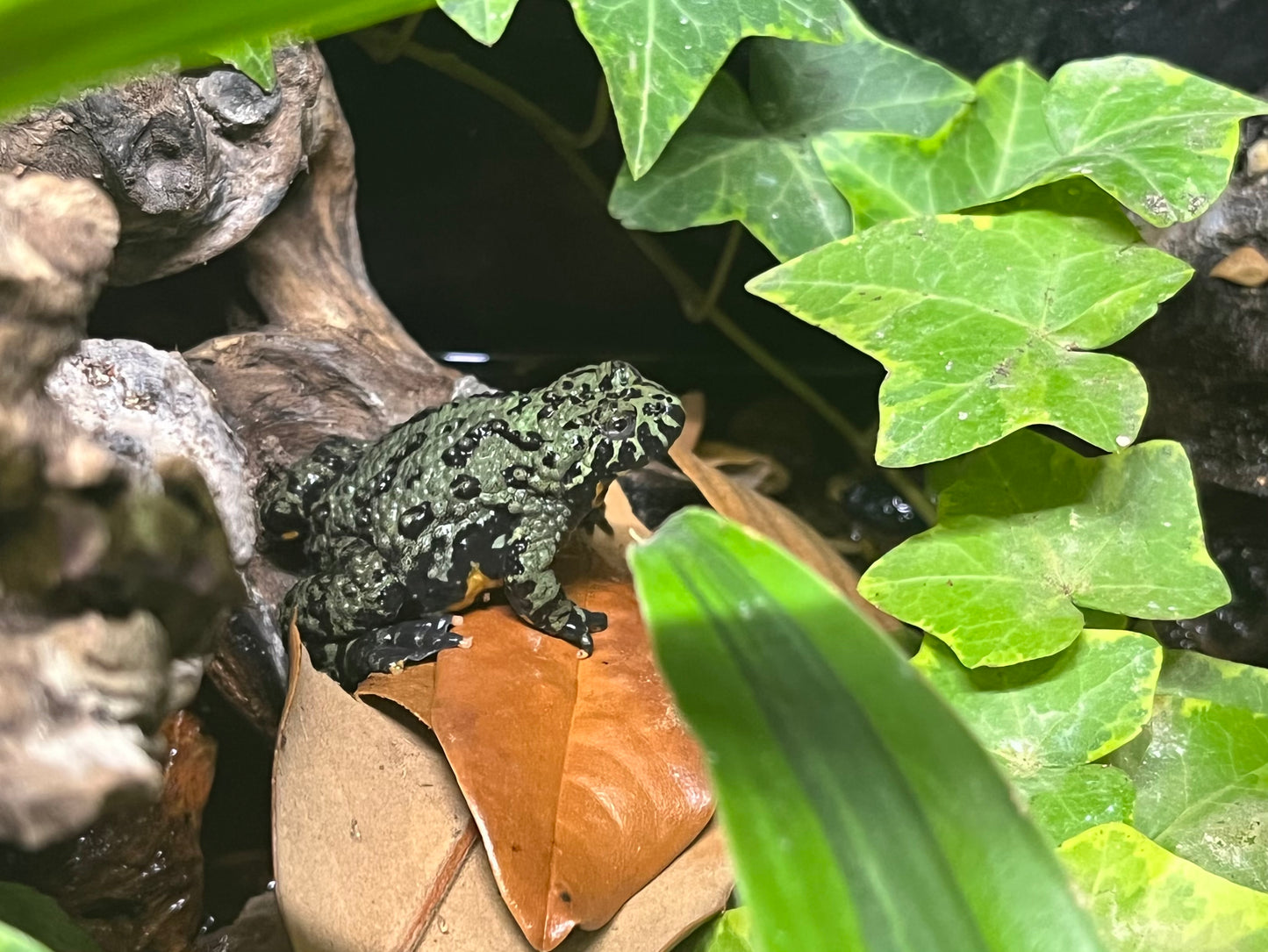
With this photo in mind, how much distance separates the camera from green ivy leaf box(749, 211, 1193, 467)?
845mm

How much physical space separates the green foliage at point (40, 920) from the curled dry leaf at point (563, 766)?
0.30 metres

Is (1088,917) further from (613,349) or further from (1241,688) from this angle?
(613,349)

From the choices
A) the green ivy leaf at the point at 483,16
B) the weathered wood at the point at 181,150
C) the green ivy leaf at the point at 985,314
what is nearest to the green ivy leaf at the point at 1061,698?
the green ivy leaf at the point at 985,314

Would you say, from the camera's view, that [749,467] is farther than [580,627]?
Yes

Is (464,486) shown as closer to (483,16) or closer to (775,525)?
(775,525)

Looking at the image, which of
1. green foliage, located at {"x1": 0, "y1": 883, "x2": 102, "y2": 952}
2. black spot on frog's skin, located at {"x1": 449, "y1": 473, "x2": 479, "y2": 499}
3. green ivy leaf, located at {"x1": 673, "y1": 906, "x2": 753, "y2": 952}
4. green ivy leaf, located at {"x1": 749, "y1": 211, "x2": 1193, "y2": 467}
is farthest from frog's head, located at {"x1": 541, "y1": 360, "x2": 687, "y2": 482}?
green foliage, located at {"x1": 0, "y1": 883, "x2": 102, "y2": 952}

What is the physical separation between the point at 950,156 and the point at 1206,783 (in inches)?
27.4

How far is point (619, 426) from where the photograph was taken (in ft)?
4.17

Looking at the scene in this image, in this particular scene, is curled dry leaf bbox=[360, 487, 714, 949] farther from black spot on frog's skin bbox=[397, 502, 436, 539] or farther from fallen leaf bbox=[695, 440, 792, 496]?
fallen leaf bbox=[695, 440, 792, 496]

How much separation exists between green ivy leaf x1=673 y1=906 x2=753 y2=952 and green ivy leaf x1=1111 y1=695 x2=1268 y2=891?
14.8 inches

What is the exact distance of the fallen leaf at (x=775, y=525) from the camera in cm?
111

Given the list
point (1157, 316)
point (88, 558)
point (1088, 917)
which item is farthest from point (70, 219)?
point (1157, 316)

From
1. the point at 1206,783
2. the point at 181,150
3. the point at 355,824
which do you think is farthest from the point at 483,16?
the point at 1206,783

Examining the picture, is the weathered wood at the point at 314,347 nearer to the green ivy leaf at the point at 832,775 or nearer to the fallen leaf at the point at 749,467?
the fallen leaf at the point at 749,467
